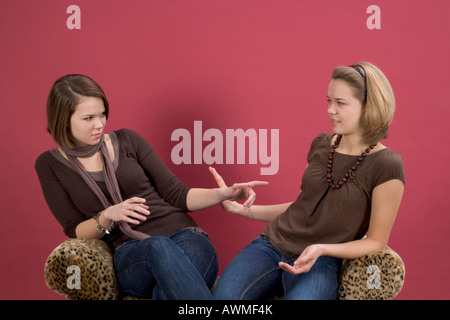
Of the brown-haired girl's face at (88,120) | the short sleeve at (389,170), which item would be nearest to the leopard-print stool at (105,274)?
the short sleeve at (389,170)

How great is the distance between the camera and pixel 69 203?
2426 mm

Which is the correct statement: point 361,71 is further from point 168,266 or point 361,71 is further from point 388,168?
point 168,266

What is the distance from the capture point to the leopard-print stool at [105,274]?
209 centimetres

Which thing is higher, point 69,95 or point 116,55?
point 116,55

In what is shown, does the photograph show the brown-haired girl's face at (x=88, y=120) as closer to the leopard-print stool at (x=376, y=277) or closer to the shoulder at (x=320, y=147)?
the shoulder at (x=320, y=147)

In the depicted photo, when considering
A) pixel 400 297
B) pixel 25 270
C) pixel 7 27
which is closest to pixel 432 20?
pixel 400 297

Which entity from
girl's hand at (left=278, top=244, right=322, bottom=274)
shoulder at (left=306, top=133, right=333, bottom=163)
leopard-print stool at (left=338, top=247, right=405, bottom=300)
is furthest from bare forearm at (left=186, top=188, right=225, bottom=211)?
leopard-print stool at (left=338, top=247, right=405, bottom=300)

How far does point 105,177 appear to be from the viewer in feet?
7.97

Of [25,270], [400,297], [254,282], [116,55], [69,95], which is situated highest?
[116,55]

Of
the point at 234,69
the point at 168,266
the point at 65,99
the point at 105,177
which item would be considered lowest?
the point at 168,266

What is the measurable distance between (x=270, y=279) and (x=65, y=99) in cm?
117

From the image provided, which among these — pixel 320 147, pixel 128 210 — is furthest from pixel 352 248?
pixel 128 210

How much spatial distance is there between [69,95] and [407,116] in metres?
1.90

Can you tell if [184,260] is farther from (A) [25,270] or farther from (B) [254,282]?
(A) [25,270]
